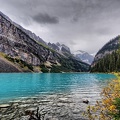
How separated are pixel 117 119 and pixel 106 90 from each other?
781 cm

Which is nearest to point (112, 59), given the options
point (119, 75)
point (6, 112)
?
point (119, 75)

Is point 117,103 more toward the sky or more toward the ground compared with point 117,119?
more toward the sky

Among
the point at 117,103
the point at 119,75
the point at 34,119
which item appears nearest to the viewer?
the point at 117,103

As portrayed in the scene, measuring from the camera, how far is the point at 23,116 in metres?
22.8

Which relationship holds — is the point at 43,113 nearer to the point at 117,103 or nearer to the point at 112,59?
the point at 117,103

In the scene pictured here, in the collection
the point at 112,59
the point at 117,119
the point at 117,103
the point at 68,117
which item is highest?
the point at 112,59

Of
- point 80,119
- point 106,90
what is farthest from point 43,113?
point 106,90

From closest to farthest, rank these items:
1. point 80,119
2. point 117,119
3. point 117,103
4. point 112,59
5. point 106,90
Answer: point 117,119
point 117,103
point 106,90
point 80,119
point 112,59

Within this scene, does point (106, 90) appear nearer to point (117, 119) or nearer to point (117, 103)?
point (117, 103)

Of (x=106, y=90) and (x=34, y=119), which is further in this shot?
(x=34, y=119)

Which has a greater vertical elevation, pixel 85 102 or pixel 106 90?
pixel 106 90

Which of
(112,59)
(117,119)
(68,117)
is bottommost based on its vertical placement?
(68,117)

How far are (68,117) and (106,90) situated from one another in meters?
7.82

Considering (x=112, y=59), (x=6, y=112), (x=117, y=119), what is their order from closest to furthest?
(x=117, y=119)
(x=6, y=112)
(x=112, y=59)
